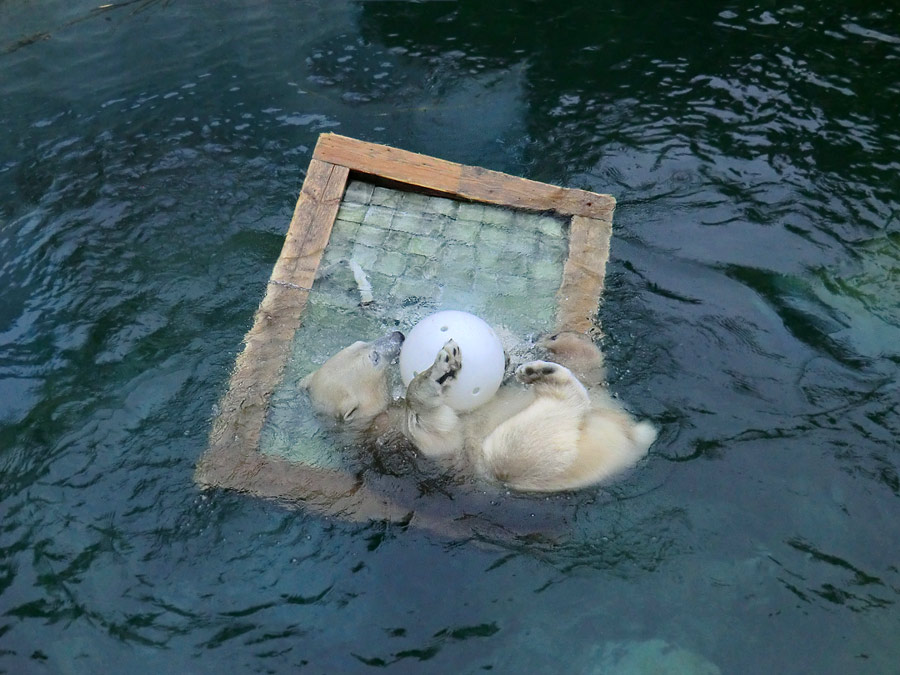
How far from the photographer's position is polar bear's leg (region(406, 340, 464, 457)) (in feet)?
14.0

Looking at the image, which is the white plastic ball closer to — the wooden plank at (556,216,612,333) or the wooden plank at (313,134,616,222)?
the wooden plank at (556,216,612,333)

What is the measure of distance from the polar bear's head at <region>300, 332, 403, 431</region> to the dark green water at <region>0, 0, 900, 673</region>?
664mm

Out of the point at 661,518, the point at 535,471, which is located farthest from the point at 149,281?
the point at 661,518

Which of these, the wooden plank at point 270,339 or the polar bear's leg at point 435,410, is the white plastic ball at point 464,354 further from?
the wooden plank at point 270,339

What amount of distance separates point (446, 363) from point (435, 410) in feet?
1.07

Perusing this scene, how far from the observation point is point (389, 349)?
4.76 meters

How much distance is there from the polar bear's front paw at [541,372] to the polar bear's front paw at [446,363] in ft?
1.98

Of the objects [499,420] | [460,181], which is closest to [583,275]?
[460,181]

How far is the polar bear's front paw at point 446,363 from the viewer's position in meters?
4.25

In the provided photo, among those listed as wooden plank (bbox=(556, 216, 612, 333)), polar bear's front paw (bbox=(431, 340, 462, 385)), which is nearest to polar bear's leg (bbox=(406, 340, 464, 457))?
polar bear's front paw (bbox=(431, 340, 462, 385))

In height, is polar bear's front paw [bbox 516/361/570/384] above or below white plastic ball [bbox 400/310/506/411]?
below

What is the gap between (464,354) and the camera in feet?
14.3

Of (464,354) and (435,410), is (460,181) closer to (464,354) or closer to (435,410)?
(464,354)

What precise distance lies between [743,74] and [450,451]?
504 centimetres
